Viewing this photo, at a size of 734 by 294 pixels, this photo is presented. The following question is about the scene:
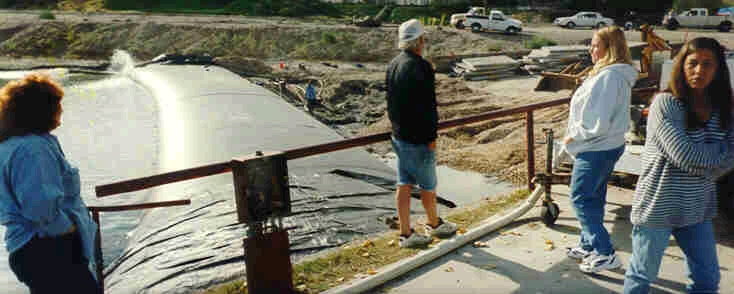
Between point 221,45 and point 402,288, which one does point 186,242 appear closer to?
point 402,288

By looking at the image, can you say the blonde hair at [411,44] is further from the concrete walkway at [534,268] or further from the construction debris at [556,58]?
the construction debris at [556,58]

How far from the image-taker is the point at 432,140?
3902 millimetres

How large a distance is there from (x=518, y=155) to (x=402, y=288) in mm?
7085

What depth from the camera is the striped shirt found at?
105 inches

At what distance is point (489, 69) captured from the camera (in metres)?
21.8

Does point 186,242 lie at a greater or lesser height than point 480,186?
greater

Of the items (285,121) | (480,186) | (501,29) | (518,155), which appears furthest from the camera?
(501,29)

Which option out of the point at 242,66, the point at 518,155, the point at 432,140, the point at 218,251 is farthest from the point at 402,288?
the point at 242,66

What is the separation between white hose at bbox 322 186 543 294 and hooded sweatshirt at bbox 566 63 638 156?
3.79 feet

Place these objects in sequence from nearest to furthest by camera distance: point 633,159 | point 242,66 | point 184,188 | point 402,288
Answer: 1. point 402,288
2. point 633,159
3. point 184,188
4. point 242,66

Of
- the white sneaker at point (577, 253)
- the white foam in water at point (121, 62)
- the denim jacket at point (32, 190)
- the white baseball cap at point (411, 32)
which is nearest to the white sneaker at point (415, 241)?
the white sneaker at point (577, 253)

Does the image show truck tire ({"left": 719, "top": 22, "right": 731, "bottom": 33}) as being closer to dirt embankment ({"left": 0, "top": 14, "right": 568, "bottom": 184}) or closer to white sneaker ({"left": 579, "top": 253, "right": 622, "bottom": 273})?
dirt embankment ({"left": 0, "top": 14, "right": 568, "bottom": 184})

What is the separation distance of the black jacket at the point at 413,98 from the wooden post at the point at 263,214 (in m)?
0.90

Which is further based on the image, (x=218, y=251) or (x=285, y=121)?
(x=285, y=121)
